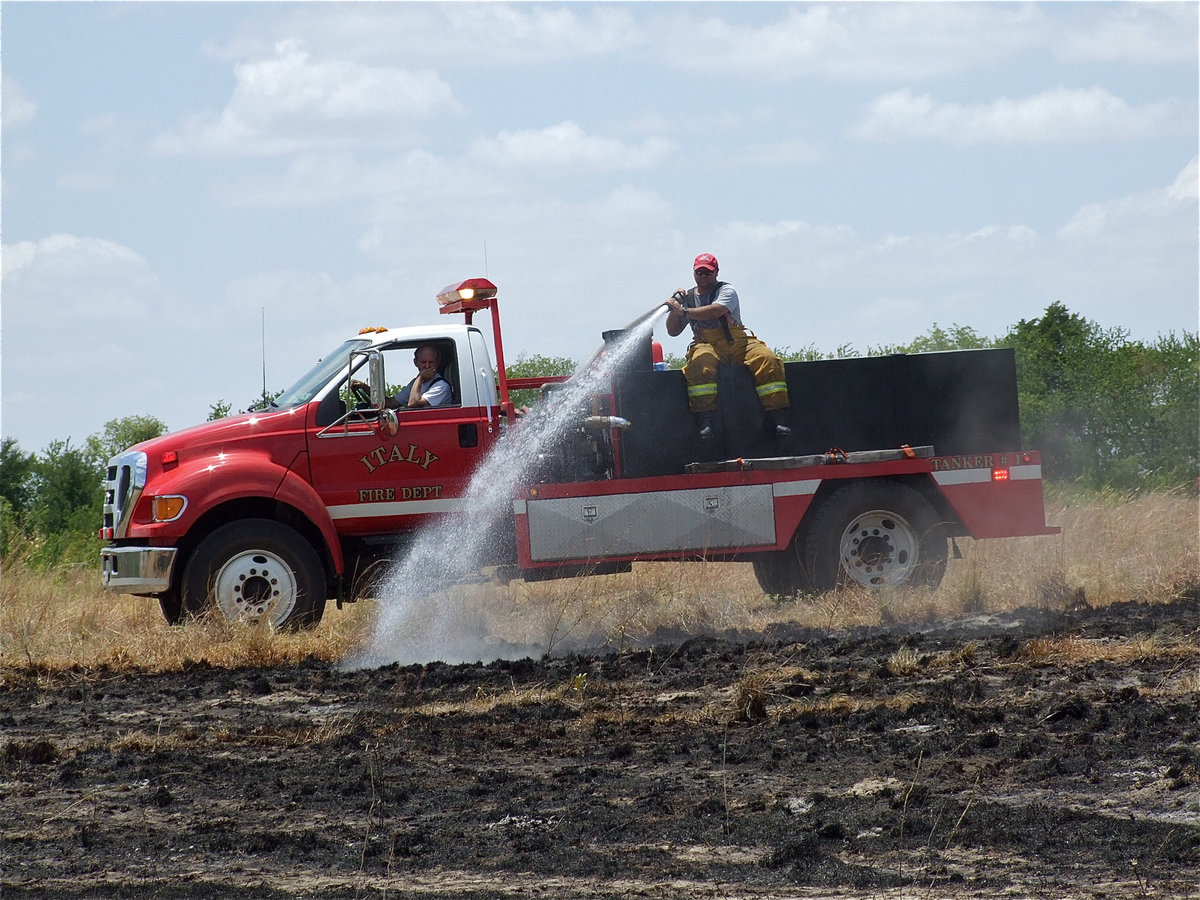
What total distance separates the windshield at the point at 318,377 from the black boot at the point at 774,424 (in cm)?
319

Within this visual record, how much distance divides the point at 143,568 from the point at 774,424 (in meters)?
4.91

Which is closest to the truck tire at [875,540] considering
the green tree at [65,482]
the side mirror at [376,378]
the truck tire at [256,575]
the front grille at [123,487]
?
the side mirror at [376,378]

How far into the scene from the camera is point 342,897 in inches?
173

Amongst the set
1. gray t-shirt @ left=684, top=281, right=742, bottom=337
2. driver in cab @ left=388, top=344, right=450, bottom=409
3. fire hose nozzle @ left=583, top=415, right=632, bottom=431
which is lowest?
fire hose nozzle @ left=583, top=415, right=632, bottom=431

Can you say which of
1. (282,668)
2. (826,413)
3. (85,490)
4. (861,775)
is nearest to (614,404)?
(826,413)

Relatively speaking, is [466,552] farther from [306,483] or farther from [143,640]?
[143,640]

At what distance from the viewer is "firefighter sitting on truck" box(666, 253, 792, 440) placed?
1078cm

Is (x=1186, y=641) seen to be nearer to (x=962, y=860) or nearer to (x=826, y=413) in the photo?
(x=826, y=413)

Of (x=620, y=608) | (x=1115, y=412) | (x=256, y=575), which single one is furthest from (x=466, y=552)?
(x=1115, y=412)

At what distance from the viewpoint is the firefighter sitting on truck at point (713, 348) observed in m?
10.8

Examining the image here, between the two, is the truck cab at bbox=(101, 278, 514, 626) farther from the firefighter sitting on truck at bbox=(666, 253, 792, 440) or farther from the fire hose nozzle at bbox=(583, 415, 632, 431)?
the firefighter sitting on truck at bbox=(666, 253, 792, 440)

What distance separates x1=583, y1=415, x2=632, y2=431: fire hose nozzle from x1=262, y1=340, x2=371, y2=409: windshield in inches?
72.4

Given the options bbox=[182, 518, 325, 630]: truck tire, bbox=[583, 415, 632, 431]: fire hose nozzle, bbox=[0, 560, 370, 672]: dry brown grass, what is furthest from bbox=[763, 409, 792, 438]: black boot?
bbox=[182, 518, 325, 630]: truck tire

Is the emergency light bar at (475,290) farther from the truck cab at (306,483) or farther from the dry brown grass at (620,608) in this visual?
the dry brown grass at (620,608)
